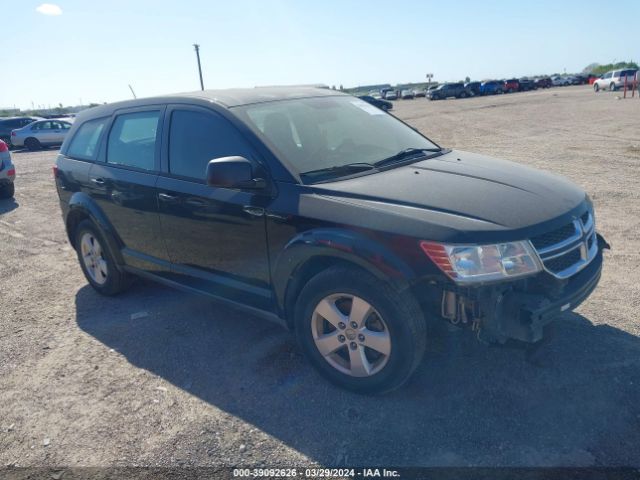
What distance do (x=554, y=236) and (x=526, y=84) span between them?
58062mm

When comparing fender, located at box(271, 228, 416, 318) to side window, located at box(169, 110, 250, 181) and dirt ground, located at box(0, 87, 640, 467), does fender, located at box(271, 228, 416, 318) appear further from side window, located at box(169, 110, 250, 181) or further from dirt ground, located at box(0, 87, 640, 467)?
side window, located at box(169, 110, 250, 181)

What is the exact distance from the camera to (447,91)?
48250 millimetres

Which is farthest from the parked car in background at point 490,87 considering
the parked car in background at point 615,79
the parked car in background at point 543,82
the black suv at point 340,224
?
the black suv at point 340,224

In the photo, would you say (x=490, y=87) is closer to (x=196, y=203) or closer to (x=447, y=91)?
(x=447, y=91)

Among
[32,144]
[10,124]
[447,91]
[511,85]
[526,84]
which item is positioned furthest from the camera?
[526,84]

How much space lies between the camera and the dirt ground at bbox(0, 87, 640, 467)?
2824 millimetres

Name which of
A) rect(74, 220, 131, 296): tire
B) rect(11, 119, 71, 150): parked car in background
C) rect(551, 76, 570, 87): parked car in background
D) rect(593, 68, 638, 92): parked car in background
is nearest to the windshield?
rect(74, 220, 131, 296): tire

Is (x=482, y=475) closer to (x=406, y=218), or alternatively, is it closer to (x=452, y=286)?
(x=452, y=286)

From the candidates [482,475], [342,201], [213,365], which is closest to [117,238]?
[213,365]

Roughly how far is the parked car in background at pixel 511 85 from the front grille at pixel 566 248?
54.3 m

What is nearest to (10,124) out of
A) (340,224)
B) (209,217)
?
(209,217)

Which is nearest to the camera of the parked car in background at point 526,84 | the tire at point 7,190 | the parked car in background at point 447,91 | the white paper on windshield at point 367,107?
the white paper on windshield at point 367,107

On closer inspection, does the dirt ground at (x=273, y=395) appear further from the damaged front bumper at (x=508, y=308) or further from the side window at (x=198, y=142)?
the side window at (x=198, y=142)

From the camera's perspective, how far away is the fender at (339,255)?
288cm
